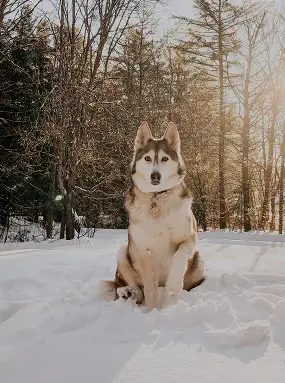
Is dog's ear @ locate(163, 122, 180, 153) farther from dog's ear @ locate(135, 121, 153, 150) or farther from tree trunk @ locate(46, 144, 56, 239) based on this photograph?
tree trunk @ locate(46, 144, 56, 239)

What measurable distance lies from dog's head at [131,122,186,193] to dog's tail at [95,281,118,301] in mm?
1054

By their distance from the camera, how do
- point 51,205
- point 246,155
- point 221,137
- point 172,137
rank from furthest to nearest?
point 246,155 < point 221,137 < point 51,205 < point 172,137

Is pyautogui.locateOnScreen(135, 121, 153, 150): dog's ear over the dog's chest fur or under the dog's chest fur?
over

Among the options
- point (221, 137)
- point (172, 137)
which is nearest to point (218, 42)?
point (221, 137)

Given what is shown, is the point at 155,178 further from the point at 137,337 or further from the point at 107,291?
the point at 137,337

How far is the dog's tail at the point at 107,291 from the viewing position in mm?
4031

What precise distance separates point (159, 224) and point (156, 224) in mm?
28

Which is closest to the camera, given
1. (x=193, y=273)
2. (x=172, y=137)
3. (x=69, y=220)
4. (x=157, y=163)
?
(x=157, y=163)

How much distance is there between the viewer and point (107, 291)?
162 inches

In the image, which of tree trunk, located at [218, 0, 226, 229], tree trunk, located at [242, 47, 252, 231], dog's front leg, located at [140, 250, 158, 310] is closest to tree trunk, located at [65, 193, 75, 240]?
dog's front leg, located at [140, 250, 158, 310]

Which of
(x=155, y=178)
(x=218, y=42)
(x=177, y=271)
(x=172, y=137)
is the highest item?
(x=218, y=42)

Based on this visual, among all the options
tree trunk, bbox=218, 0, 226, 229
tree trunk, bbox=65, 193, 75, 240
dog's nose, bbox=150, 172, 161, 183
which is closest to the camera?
dog's nose, bbox=150, 172, 161, 183

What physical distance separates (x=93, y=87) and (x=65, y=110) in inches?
64.6

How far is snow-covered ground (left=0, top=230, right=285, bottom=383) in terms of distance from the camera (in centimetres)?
215
